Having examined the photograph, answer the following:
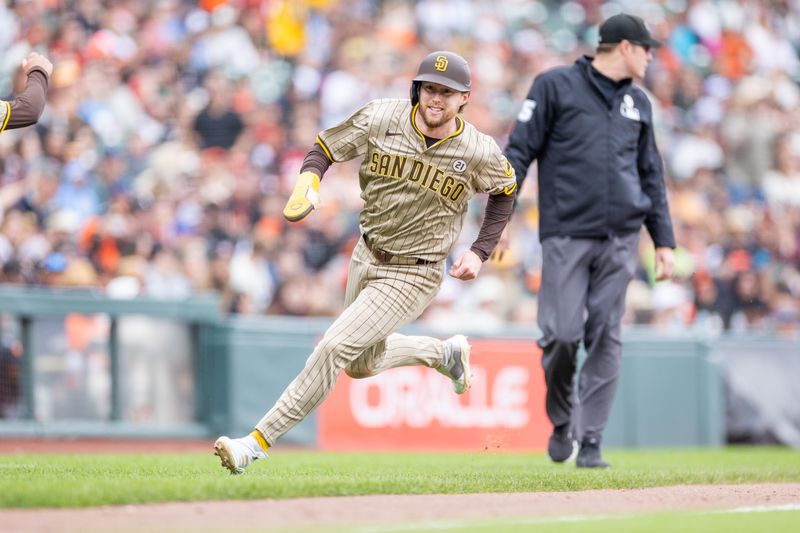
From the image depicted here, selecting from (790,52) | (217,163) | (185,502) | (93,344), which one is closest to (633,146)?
(185,502)

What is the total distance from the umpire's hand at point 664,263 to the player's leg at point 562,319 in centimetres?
55

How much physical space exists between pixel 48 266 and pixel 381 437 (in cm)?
361

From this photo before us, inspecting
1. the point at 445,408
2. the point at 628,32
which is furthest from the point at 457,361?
the point at 445,408

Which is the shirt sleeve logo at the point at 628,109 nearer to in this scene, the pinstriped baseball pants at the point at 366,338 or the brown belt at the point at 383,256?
the pinstriped baseball pants at the point at 366,338

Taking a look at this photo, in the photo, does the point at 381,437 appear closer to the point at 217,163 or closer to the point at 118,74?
the point at 217,163

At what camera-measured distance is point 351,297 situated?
7.00m

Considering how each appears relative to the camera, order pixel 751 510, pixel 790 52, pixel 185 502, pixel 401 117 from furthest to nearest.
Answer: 1. pixel 790 52
2. pixel 401 117
3. pixel 751 510
4. pixel 185 502

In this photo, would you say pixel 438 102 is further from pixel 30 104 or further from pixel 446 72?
pixel 30 104

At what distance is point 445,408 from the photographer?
13.5 meters

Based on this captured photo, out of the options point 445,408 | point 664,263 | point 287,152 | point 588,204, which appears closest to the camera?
point 588,204

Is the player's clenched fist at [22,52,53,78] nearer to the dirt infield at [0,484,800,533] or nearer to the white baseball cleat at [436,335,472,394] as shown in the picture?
the white baseball cleat at [436,335,472,394]

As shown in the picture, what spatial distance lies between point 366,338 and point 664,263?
2624 mm

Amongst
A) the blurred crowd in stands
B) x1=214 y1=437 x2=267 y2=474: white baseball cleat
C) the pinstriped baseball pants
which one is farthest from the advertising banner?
x1=214 y1=437 x2=267 y2=474: white baseball cleat

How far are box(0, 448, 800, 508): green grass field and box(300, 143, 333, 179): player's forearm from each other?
151 cm
